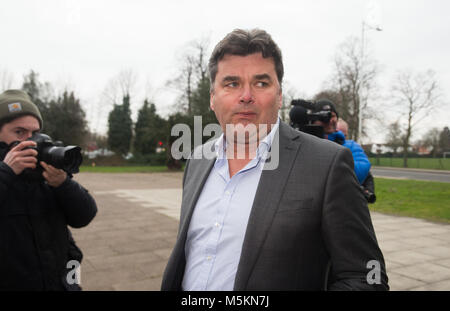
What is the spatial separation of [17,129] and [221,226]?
4.93 ft

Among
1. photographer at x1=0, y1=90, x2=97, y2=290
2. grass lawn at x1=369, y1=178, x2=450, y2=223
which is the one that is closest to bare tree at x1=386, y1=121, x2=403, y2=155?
grass lawn at x1=369, y1=178, x2=450, y2=223

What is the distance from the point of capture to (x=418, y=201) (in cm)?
1099

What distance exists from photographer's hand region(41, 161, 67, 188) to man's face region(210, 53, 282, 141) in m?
1.02

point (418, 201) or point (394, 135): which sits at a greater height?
point (394, 135)

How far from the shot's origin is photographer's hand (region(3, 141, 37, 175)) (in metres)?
1.84

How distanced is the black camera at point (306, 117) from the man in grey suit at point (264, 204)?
121cm

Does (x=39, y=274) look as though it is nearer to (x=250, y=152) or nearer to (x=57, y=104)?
(x=250, y=152)

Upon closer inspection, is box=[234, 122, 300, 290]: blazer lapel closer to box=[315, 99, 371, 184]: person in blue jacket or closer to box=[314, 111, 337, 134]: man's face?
box=[315, 99, 371, 184]: person in blue jacket

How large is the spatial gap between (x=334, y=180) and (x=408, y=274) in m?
3.94

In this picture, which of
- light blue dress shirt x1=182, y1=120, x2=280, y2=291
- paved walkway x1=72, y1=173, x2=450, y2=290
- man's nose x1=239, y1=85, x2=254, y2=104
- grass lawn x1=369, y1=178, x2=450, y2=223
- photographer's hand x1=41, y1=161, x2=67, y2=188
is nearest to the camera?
light blue dress shirt x1=182, y1=120, x2=280, y2=291

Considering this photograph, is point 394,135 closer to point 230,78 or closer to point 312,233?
point 230,78

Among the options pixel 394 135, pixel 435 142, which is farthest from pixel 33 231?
pixel 394 135

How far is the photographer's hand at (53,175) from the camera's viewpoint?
1.90 m

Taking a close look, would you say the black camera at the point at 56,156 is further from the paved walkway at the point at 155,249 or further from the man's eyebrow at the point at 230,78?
the paved walkway at the point at 155,249
